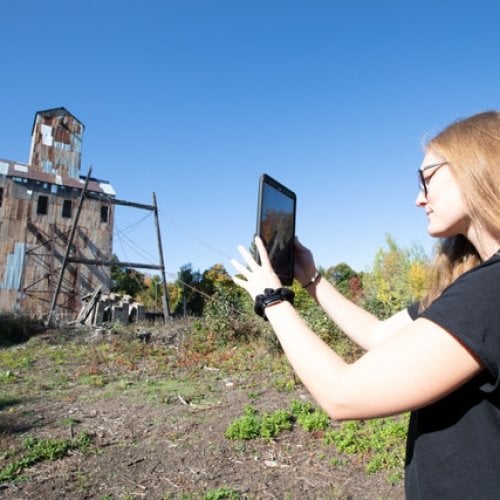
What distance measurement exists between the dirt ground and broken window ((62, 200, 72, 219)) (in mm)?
17748

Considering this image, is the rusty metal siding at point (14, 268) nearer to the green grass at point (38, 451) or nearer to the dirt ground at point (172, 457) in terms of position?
the dirt ground at point (172, 457)

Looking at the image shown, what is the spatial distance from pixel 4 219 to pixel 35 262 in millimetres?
2598

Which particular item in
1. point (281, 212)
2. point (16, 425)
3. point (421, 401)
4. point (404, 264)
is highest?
point (404, 264)

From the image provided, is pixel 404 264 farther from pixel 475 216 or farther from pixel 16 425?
pixel 475 216

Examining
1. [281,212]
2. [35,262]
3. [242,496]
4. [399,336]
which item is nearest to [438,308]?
[399,336]

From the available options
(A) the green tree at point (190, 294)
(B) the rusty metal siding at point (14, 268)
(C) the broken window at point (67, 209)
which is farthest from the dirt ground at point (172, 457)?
(A) the green tree at point (190, 294)

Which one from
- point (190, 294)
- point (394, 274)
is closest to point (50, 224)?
point (190, 294)

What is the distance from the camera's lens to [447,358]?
989 mm

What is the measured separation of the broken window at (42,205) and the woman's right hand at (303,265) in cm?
2277

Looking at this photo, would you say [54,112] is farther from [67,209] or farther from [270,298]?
[270,298]

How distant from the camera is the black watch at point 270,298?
1401mm

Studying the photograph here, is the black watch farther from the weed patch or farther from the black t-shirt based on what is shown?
the weed patch

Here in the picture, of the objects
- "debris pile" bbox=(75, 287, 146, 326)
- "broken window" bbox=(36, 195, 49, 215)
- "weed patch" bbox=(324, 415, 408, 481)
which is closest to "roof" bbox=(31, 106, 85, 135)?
"broken window" bbox=(36, 195, 49, 215)

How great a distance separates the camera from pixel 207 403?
6.31 metres
